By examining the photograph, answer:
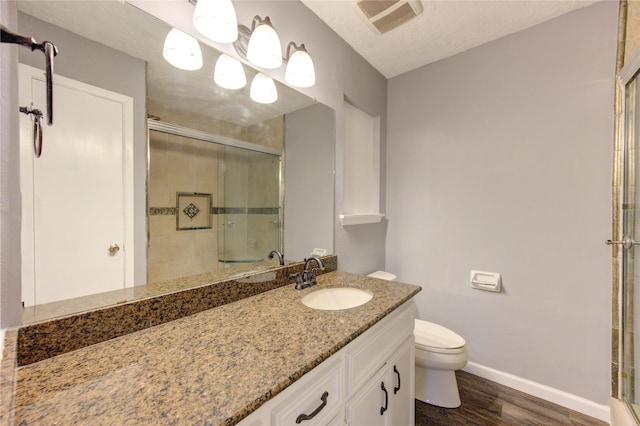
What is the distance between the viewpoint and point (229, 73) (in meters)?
1.18

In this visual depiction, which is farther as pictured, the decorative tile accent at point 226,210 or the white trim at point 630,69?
the white trim at point 630,69

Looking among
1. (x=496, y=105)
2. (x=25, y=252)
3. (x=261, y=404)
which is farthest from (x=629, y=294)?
(x=25, y=252)

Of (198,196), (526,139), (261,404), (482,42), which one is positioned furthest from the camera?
(482,42)

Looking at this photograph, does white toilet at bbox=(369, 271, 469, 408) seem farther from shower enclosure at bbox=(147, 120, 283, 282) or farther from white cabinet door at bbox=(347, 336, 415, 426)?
shower enclosure at bbox=(147, 120, 283, 282)

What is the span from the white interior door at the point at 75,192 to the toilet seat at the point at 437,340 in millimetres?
1619

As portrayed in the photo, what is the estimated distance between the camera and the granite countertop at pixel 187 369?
500 mm

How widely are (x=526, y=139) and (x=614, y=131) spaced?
403mm

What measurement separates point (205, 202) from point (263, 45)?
0.77 meters

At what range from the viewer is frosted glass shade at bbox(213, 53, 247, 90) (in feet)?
3.76

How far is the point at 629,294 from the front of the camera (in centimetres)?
143

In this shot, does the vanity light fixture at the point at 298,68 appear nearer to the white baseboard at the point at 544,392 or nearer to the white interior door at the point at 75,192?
the white interior door at the point at 75,192

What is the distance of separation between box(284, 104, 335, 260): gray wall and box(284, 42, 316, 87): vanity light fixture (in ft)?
0.59

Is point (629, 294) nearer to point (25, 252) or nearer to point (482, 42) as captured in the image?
point (482, 42)

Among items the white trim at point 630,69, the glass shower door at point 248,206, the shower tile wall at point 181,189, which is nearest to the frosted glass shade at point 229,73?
the shower tile wall at point 181,189
